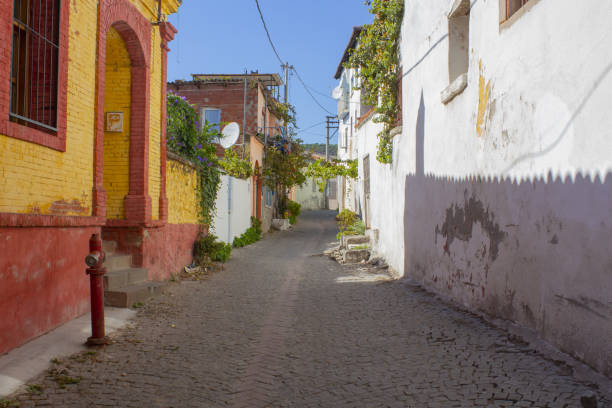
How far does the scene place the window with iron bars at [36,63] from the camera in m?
5.25

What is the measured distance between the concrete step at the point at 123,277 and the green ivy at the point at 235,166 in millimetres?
11352

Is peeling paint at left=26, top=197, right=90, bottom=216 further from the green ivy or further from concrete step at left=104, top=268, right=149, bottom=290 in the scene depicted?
the green ivy

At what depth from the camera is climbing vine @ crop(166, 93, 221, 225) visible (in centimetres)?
1040

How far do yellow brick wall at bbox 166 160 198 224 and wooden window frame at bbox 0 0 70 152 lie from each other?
348cm

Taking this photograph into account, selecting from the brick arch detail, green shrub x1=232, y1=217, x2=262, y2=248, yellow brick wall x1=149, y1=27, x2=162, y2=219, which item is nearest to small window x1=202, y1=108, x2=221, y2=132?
green shrub x1=232, y1=217, x2=262, y2=248

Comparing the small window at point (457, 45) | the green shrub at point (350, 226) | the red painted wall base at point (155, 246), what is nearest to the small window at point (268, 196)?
the green shrub at point (350, 226)

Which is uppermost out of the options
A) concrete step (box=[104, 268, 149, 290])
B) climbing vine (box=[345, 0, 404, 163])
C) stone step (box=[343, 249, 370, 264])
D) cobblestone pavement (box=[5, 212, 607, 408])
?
climbing vine (box=[345, 0, 404, 163])

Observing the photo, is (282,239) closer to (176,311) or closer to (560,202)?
(176,311)

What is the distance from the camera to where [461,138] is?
6.86m

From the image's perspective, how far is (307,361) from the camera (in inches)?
179

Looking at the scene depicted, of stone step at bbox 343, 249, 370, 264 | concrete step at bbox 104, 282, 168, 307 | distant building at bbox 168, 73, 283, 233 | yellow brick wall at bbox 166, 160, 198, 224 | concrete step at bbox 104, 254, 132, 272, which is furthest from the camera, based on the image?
distant building at bbox 168, 73, 283, 233

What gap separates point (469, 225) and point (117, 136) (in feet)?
18.6

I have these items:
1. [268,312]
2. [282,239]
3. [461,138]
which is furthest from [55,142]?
[282,239]

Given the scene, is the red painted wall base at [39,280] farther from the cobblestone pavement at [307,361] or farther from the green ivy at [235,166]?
the green ivy at [235,166]
